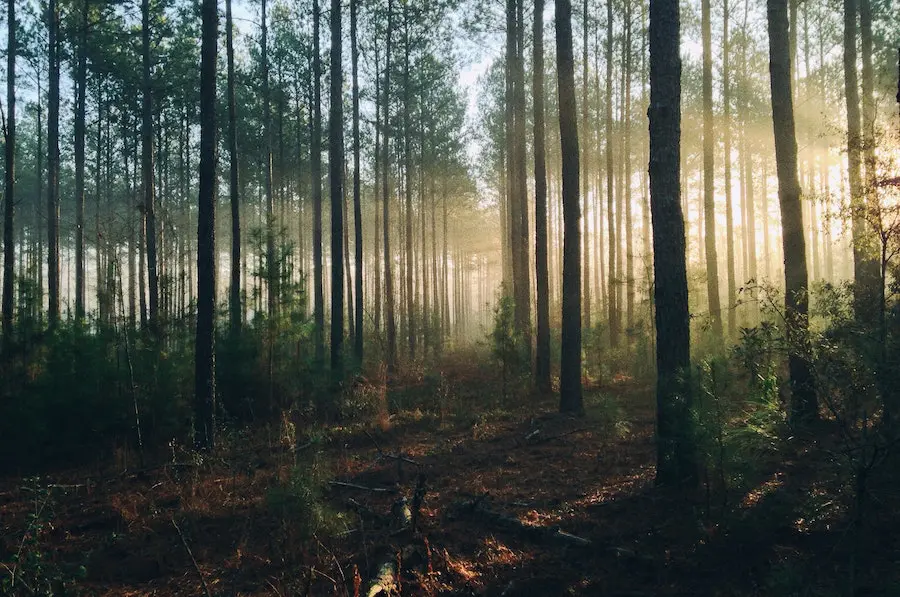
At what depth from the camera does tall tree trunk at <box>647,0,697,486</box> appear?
5.69 meters

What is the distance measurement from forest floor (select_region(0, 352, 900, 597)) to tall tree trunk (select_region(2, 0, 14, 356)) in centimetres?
530

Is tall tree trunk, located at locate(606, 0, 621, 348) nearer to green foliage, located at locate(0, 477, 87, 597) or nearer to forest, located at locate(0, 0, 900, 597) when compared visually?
forest, located at locate(0, 0, 900, 597)

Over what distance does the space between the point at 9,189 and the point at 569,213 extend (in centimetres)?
1116

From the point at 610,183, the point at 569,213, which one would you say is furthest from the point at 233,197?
the point at 610,183

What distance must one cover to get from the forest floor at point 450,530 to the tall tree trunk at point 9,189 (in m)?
5.30

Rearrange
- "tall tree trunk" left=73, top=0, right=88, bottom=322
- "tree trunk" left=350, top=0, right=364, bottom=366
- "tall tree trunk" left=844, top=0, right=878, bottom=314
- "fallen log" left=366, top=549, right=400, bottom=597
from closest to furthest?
"fallen log" left=366, top=549, right=400, bottom=597, "tall tree trunk" left=844, top=0, right=878, bottom=314, "tree trunk" left=350, top=0, right=364, bottom=366, "tall tree trunk" left=73, top=0, right=88, bottom=322

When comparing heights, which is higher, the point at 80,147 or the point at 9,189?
the point at 80,147

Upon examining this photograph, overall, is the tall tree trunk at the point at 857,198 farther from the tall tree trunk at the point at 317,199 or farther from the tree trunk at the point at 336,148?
the tall tree trunk at the point at 317,199

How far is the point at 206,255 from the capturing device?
797 centimetres

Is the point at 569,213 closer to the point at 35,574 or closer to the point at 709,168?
the point at 709,168

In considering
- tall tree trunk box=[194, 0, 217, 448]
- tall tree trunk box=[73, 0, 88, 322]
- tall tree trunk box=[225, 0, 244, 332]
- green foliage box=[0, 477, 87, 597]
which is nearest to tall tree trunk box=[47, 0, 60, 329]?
tall tree trunk box=[73, 0, 88, 322]

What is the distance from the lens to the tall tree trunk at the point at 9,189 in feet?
31.1

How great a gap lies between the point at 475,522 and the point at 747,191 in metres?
22.6

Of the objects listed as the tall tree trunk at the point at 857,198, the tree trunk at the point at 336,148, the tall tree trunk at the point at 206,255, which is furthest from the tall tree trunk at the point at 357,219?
the tall tree trunk at the point at 857,198
